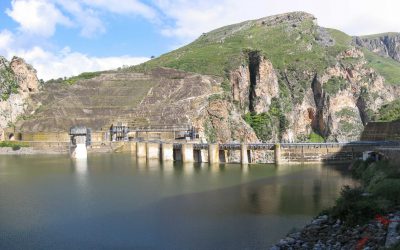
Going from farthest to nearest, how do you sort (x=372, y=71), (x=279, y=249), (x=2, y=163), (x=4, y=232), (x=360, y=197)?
(x=372, y=71) < (x=2, y=163) < (x=4, y=232) < (x=360, y=197) < (x=279, y=249)

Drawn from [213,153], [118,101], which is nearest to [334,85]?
[118,101]

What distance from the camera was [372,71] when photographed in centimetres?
13088

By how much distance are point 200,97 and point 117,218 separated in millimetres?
60359

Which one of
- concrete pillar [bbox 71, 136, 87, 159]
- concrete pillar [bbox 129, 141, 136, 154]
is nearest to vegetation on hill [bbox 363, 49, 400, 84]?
concrete pillar [bbox 129, 141, 136, 154]

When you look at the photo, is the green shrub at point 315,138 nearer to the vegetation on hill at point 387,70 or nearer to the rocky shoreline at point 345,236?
the vegetation on hill at point 387,70

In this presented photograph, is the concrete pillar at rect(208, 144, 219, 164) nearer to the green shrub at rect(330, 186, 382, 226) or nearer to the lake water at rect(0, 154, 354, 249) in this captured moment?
the lake water at rect(0, 154, 354, 249)

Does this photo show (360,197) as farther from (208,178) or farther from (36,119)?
(36,119)

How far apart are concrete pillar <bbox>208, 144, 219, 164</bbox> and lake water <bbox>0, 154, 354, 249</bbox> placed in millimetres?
5026

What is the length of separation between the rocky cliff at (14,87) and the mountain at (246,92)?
2.08m

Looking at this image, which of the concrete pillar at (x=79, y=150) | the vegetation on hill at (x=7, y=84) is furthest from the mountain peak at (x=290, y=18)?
the concrete pillar at (x=79, y=150)

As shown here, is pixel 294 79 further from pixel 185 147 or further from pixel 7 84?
pixel 7 84

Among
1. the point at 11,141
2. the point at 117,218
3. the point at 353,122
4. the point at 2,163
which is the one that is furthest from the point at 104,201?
the point at 353,122

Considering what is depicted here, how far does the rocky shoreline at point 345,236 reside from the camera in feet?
61.8

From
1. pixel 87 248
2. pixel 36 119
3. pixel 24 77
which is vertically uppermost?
pixel 24 77
